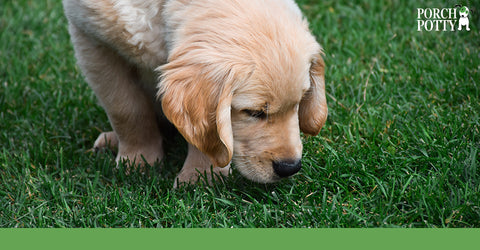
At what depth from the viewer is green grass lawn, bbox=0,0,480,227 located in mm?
2885

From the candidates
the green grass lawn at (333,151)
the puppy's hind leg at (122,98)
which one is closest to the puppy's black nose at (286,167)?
the green grass lawn at (333,151)

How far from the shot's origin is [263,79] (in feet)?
8.73

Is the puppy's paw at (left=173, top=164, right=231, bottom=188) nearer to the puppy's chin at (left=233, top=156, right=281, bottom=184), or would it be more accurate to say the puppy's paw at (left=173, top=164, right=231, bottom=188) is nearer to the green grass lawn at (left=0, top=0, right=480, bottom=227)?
the green grass lawn at (left=0, top=0, right=480, bottom=227)

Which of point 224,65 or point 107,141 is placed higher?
point 224,65

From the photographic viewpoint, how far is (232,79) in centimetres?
263

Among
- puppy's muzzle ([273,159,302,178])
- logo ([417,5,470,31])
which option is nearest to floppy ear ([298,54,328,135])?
puppy's muzzle ([273,159,302,178])

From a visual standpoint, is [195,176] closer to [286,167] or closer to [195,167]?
[195,167]

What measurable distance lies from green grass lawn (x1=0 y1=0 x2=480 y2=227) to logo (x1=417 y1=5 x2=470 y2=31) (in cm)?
7

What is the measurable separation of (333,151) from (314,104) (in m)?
0.29

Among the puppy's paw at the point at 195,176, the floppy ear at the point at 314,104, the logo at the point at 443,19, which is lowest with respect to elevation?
the puppy's paw at the point at 195,176

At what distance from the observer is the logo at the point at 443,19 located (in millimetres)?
3836

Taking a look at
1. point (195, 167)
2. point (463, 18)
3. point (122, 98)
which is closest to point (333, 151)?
point (195, 167)

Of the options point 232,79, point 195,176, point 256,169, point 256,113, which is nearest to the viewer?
point 232,79

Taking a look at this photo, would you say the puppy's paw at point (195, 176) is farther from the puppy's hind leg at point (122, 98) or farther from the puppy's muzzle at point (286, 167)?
the puppy's muzzle at point (286, 167)
